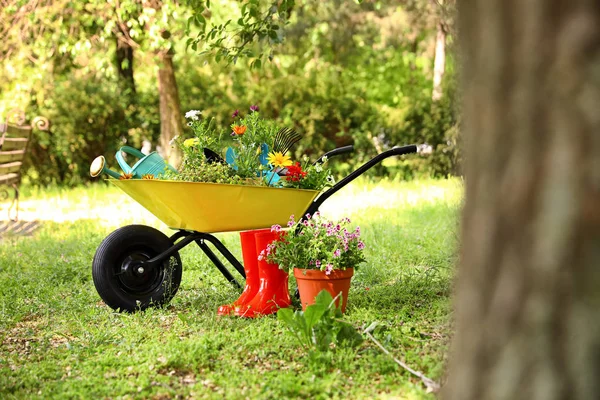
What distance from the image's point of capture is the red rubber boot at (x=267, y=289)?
144 inches

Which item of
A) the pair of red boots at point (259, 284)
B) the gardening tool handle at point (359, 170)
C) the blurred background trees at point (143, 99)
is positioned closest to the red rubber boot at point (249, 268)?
the pair of red boots at point (259, 284)

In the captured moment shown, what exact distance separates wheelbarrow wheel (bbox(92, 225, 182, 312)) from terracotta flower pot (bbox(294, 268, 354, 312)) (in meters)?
0.73

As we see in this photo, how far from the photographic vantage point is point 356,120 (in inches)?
421

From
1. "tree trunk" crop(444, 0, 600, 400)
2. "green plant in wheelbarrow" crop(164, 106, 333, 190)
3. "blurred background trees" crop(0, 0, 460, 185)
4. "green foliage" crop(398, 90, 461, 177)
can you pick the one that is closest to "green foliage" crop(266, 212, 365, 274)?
"green plant in wheelbarrow" crop(164, 106, 333, 190)

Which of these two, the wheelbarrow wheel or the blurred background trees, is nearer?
the wheelbarrow wheel

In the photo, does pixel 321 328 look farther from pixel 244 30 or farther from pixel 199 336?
pixel 244 30

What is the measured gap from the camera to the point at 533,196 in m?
1.44

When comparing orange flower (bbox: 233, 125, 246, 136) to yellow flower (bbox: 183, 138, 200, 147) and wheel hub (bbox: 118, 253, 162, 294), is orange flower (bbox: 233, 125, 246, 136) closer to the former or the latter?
yellow flower (bbox: 183, 138, 200, 147)

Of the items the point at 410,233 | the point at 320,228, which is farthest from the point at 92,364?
the point at 410,233

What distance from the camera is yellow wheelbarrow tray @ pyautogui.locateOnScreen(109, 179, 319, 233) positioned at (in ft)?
11.4

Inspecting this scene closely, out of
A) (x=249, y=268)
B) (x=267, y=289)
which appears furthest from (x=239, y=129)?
(x=267, y=289)

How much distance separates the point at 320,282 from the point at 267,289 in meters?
0.36

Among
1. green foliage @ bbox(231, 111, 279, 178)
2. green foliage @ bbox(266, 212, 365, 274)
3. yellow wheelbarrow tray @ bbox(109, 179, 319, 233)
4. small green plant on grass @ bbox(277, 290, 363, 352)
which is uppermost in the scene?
green foliage @ bbox(231, 111, 279, 178)

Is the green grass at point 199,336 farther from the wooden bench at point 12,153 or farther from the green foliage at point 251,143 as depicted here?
the wooden bench at point 12,153
